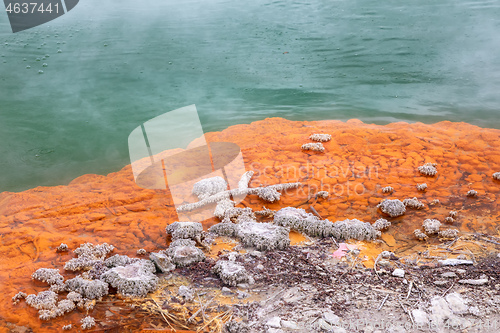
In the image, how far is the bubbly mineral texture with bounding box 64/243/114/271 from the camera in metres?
3.93

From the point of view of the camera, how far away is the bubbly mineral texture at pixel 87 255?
3.93 metres

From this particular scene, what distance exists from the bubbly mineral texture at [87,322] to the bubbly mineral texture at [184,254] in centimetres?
97

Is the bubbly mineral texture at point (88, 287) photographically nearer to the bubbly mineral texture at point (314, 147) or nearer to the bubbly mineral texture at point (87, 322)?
the bubbly mineral texture at point (87, 322)

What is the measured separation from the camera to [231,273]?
3.57 meters

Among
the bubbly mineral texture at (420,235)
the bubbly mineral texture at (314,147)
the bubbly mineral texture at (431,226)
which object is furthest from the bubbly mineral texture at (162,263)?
the bubbly mineral texture at (314,147)

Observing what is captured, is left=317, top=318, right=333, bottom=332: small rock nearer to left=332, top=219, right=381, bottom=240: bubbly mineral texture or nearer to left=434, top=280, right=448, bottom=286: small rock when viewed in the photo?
left=434, top=280, right=448, bottom=286: small rock

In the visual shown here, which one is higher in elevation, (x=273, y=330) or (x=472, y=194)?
(x=273, y=330)

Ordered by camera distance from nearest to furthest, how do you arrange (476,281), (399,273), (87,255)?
(476,281) → (399,273) → (87,255)

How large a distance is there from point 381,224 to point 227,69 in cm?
691

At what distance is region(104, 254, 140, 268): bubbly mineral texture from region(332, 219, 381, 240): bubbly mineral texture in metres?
2.27

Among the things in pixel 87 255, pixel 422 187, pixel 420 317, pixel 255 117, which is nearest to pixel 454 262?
pixel 420 317

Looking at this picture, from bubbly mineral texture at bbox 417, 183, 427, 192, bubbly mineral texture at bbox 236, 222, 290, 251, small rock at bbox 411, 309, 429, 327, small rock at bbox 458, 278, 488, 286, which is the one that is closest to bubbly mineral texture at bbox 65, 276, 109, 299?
bubbly mineral texture at bbox 236, 222, 290, 251

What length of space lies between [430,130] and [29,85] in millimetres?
8941

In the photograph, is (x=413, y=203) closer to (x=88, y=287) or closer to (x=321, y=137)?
(x=321, y=137)
